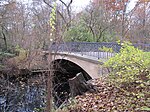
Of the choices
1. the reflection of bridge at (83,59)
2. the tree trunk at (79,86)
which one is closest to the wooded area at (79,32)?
the tree trunk at (79,86)

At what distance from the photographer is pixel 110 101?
506 cm

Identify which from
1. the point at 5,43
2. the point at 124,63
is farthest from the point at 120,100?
the point at 5,43

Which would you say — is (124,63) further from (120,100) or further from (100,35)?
(100,35)

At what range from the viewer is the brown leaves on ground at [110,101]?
4.34 metres

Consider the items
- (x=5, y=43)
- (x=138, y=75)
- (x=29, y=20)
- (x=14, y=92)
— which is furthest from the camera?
(x=29, y=20)

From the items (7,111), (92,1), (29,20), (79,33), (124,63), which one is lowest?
(7,111)

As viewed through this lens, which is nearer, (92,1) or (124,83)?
(124,83)

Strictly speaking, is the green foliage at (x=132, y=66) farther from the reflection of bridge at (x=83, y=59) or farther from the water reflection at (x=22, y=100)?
the water reflection at (x=22, y=100)

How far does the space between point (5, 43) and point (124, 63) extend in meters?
17.2

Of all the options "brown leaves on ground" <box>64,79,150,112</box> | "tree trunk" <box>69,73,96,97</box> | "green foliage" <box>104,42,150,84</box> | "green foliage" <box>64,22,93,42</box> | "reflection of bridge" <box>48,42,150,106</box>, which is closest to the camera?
"brown leaves on ground" <box>64,79,150,112</box>

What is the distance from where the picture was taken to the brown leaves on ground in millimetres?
4336

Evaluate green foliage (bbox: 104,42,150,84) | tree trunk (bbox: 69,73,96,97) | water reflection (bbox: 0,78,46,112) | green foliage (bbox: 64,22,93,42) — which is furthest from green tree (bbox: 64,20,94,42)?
green foliage (bbox: 104,42,150,84)

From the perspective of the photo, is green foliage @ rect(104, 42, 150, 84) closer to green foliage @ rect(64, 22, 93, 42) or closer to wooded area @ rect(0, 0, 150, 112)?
wooded area @ rect(0, 0, 150, 112)

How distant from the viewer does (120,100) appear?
4.91 meters
